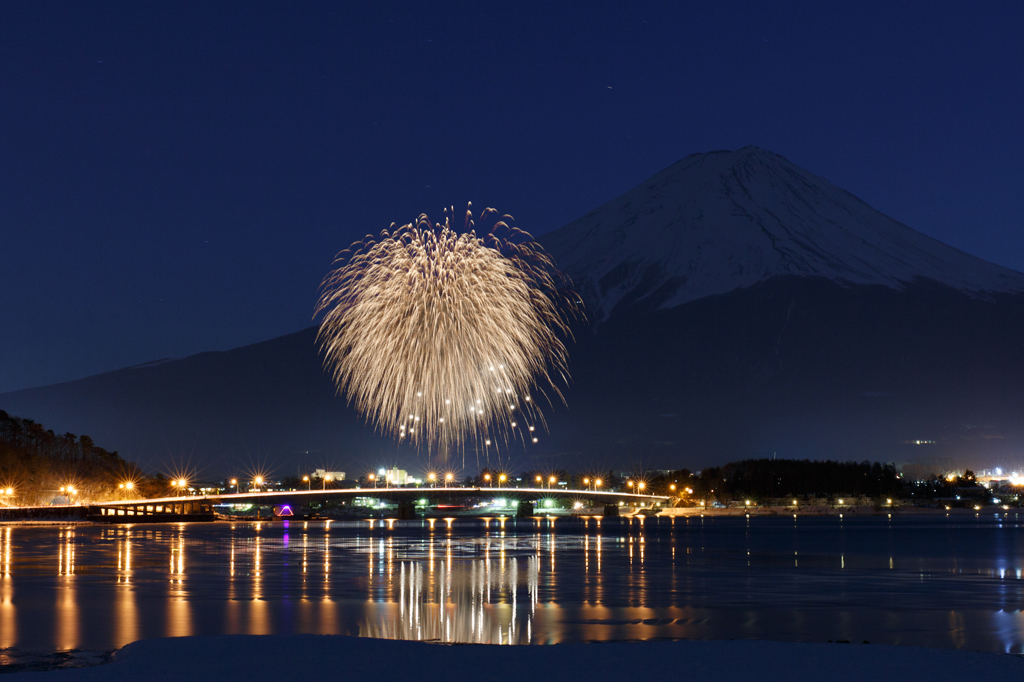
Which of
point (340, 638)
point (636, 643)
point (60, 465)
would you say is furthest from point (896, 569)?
point (60, 465)

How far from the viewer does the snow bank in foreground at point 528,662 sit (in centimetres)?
1703

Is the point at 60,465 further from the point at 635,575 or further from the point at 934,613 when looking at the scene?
the point at 934,613

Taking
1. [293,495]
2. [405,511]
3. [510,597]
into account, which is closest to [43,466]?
[293,495]

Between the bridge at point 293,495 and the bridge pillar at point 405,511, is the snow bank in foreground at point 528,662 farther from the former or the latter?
the bridge pillar at point 405,511

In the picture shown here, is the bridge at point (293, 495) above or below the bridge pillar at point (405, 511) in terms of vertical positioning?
above

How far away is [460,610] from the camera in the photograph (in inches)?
1041

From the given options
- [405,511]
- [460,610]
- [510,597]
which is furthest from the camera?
[405,511]

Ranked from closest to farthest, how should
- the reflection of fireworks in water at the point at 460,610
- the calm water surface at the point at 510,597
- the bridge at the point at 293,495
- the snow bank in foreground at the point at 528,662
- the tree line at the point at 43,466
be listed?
1. the snow bank in foreground at the point at 528,662
2. the reflection of fireworks in water at the point at 460,610
3. the calm water surface at the point at 510,597
4. the bridge at the point at 293,495
5. the tree line at the point at 43,466

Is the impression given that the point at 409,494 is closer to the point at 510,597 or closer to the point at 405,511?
the point at 405,511

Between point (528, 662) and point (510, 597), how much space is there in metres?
12.1

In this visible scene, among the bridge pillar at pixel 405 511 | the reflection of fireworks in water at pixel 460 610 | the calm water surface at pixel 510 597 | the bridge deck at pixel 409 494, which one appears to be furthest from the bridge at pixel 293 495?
the reflection of fireworks in water at pixel 460 610

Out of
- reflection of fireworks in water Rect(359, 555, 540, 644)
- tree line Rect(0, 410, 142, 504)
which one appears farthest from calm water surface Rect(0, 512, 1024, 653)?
tree line Rect(0, 410, 142, 504)

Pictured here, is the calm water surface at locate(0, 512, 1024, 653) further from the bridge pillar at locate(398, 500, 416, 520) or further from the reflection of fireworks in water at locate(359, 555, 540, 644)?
the bridge pillar at locate(398, 500, 416, 520)

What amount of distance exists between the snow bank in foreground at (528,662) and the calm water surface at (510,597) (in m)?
2.00
